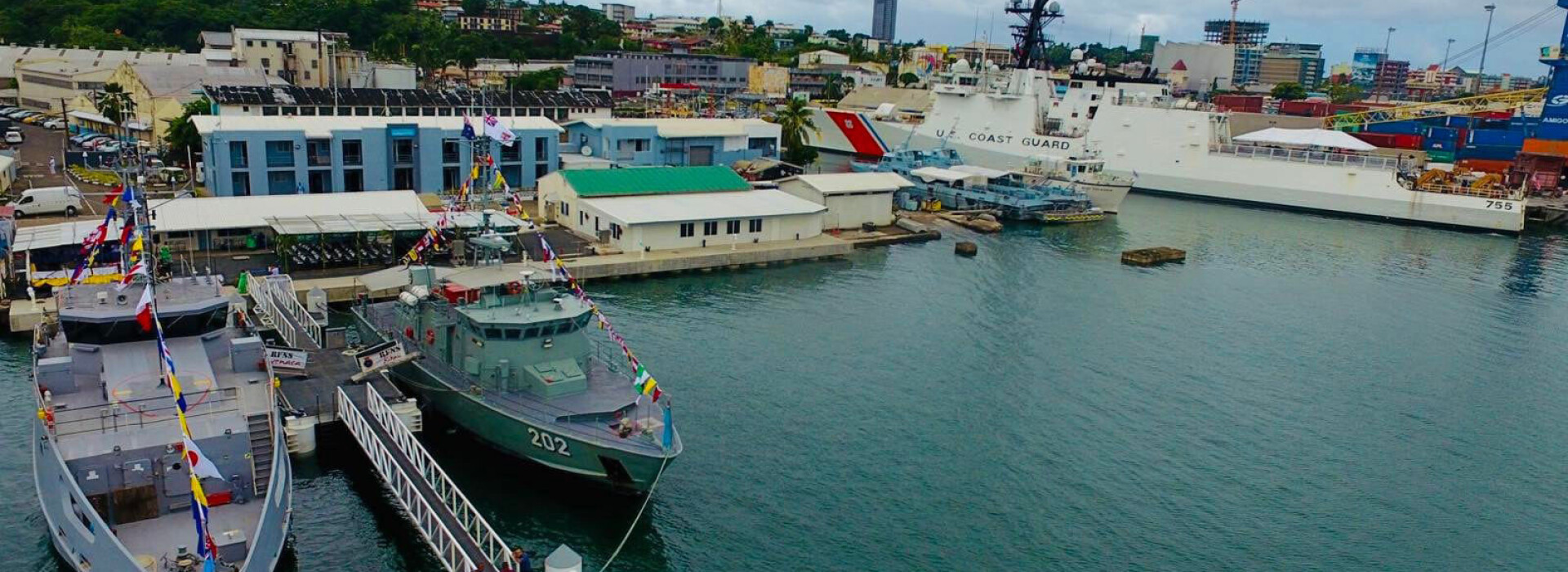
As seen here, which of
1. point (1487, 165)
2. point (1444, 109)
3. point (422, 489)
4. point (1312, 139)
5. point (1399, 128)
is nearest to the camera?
point (422, 489)

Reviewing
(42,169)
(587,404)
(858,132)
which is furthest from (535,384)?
(858,132)

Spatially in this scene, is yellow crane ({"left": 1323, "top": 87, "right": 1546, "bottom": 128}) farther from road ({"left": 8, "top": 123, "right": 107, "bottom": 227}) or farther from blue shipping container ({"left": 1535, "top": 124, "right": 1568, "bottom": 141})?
road ({"left": 8, "top": 123, "right": 107, "bottom": 227})

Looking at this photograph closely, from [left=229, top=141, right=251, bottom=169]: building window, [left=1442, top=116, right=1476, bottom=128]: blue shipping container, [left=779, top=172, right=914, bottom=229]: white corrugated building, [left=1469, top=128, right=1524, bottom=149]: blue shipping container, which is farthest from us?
[left=1442, top=116, right=1476, bottom=128]: blue shipping container

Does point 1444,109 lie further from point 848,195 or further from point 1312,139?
point 848,195

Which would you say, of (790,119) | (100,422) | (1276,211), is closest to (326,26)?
(790,119)

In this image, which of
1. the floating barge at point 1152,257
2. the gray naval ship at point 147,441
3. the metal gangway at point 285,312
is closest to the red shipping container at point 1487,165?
the floating barge at point 1152,257

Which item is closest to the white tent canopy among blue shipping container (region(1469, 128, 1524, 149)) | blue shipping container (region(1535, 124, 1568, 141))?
blue shipping container (region(1535, 124, 1568, 141))

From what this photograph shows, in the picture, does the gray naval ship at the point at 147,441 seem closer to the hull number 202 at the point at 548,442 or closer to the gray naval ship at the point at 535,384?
the gray naval ship at the point at 535,384

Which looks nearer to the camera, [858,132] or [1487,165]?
[1487,165]
